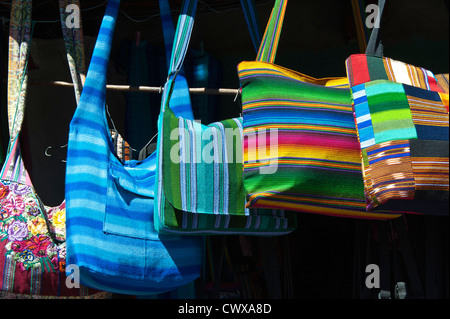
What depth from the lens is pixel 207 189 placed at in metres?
1.48

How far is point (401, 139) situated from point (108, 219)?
0.78 metres

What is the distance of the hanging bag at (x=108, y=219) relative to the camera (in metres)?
1.46

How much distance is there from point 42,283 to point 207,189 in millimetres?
532

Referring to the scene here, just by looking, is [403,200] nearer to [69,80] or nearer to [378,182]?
[378,182]

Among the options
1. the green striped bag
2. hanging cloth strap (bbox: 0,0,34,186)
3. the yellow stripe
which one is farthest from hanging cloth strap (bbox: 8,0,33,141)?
the yellow stripe

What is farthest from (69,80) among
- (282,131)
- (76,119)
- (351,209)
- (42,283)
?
(351,209)

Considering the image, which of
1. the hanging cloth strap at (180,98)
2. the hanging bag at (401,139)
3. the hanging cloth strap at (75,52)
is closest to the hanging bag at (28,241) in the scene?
the hanging cloth strap at (75,52)

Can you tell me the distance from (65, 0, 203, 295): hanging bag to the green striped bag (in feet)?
0.27

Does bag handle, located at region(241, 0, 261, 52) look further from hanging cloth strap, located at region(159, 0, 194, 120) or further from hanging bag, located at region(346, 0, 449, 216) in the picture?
hanging bag, located at region(346, 0, 449, 216)

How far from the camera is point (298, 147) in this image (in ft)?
4.45

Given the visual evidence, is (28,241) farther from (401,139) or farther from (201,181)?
(401,139)

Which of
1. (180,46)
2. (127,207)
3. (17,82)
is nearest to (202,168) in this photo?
(127,207)

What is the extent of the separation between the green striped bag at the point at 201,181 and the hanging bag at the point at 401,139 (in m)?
0.35

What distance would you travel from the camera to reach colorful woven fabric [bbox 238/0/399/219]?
1.35 metres
